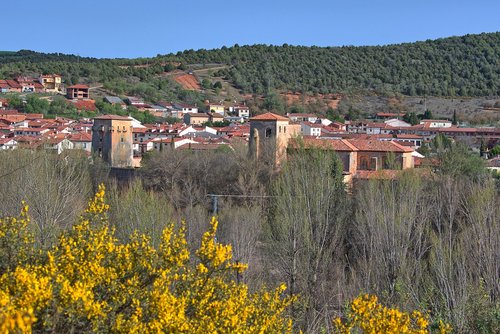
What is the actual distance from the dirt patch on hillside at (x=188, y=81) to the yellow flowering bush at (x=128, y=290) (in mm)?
74007

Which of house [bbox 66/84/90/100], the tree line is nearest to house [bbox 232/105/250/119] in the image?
house [bbox 66/84/90/100]

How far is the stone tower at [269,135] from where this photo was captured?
100 feet

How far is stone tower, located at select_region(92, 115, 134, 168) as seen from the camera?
123 feet

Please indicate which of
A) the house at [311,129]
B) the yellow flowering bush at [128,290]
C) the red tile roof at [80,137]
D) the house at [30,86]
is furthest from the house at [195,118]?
the yellow flowering bush at [128,290]

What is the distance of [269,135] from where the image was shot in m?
32.5

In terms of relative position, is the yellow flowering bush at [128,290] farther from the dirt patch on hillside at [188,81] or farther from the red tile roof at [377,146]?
the dirt patch on hillside at [188,81]

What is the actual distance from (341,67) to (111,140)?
56.8 m

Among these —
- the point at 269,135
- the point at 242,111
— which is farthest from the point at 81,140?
the point at 242,111

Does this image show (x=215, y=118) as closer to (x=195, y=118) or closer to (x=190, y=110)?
(x=195, y=118)

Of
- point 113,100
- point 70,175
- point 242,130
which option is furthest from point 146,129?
point 70,175

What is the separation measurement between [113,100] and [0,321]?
2479 inches

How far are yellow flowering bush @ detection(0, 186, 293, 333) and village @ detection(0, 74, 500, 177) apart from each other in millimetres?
17274

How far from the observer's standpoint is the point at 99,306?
615cm

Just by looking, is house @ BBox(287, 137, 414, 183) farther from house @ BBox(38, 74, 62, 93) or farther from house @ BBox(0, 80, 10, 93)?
house @ BBox(38, 74, 62, 93)
